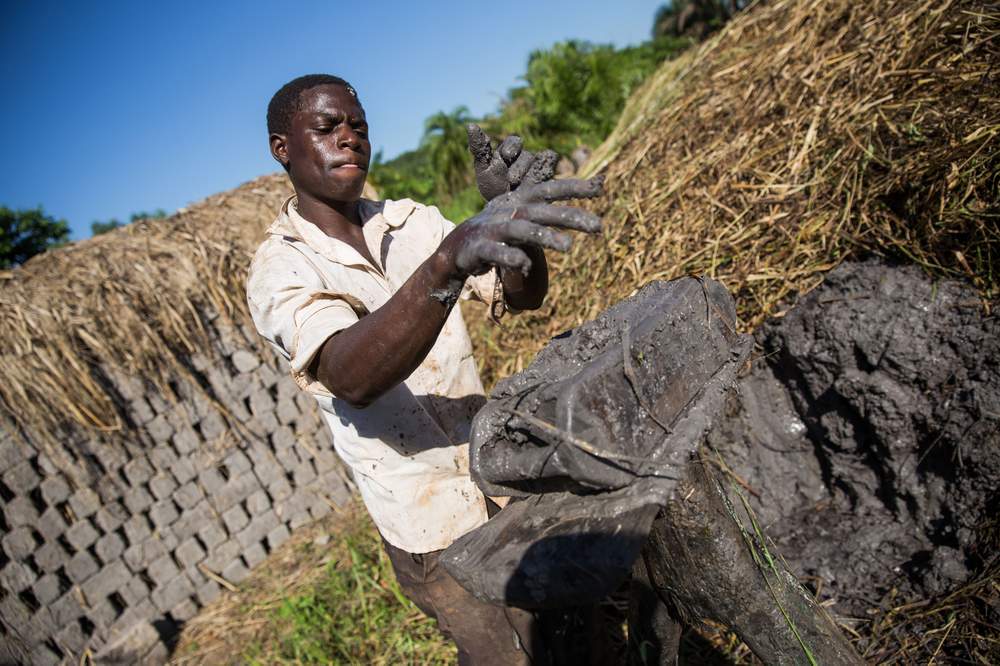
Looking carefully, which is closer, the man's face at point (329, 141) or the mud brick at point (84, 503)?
the man's face at point (329, 141)

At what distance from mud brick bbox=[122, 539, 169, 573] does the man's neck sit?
3.62m

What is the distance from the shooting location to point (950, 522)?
7.18 feet

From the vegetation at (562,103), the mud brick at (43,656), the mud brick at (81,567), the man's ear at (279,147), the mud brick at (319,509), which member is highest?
the vegetation at (562,103)

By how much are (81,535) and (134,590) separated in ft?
1.83

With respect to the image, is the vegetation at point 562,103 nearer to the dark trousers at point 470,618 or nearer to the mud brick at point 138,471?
the mud brick at point 138,471

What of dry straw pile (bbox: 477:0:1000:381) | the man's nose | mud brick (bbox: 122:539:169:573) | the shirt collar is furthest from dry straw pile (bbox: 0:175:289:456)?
the man's nose

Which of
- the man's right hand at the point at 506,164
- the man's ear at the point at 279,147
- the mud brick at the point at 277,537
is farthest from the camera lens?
the mud brick at the point at 277,537

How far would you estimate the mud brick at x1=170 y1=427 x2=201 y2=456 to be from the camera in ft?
14.3

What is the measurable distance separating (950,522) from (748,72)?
2917 millimetres

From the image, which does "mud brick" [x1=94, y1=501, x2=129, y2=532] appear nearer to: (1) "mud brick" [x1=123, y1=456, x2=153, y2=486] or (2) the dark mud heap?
(1) "mud brick" [x1=123, y1=456, x2=153, y2=486]

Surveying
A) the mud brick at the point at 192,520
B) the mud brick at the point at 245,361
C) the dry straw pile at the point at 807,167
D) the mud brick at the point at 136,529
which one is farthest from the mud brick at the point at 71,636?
the dry straw pile at the point at 807,167

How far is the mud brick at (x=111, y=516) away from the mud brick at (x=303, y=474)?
1213 millimetres

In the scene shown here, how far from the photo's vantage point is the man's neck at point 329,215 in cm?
185

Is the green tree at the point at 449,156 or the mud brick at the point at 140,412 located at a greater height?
the green tree at the point at 449,156
